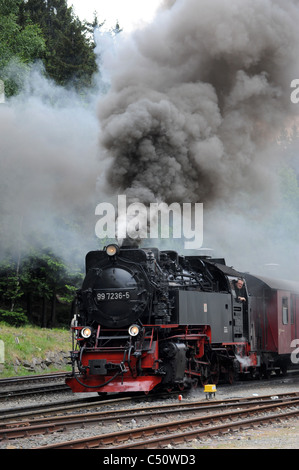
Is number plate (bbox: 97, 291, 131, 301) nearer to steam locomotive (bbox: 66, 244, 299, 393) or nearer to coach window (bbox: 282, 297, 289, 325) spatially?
steam locomotive (bbox: 66, 244, 299, 393)

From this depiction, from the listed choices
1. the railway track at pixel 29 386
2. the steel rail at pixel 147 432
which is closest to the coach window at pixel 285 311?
the railway track at pixel 29 386

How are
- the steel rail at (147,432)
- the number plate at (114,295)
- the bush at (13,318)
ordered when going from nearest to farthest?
the steel rail at (147,432) < the number plate at (114,295) < the bush at (13,318)

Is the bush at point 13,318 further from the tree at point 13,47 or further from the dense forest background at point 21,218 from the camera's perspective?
the tree at point 13,47

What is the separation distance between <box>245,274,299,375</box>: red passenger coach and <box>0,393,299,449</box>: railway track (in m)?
4.43

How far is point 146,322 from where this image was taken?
1107 cm

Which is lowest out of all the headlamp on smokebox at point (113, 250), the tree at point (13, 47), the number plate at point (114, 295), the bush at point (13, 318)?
the bush at point (13, 318)

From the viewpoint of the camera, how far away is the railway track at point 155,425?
707 cm

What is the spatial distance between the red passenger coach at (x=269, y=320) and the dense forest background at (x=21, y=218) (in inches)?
141

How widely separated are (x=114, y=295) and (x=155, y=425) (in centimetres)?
368

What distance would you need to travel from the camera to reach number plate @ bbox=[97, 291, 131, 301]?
11.0 m

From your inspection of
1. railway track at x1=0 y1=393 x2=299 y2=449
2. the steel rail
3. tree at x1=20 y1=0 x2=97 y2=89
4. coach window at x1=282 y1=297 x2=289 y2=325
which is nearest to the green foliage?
tree at x1=20 y1=0 x2=97 y2=89

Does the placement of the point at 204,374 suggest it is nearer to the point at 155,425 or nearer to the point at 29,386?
the point at 29,386

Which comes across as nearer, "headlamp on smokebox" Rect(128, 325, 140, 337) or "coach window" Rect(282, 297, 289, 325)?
"headlamp on smokebox" Rect(128, 325, 140, 337)
